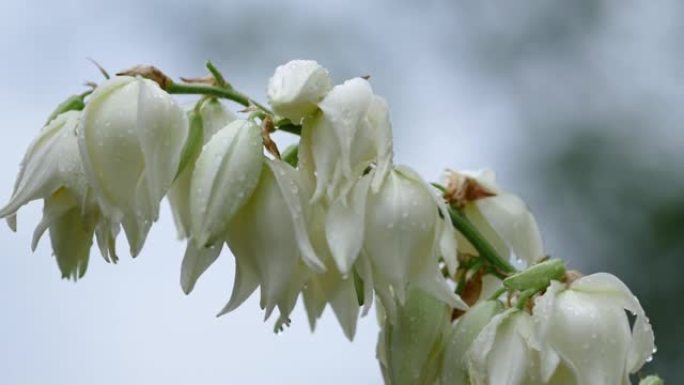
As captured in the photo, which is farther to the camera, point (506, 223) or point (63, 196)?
point (506, 223)

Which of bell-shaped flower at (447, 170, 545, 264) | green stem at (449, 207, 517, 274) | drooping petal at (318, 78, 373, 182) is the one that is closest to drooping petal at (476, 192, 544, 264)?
bell-shaped flower at (447, 170, 545, 264)

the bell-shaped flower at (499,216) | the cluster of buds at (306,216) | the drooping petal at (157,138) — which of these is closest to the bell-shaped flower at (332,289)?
the cluster of buds at (306,216)

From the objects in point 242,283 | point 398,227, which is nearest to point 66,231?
point 242,283

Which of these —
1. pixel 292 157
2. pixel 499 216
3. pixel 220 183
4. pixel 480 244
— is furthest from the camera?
pixel 499 216

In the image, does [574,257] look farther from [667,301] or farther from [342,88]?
[342,88]

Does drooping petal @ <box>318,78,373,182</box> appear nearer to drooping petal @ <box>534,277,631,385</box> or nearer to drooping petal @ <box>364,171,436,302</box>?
drooping petal @ <box>364,171,436,302</box>

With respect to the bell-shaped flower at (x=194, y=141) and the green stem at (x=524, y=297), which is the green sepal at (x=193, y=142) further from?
the green stem at (x=524, y=297)

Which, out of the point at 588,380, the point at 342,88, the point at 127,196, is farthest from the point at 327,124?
the point at 588,380

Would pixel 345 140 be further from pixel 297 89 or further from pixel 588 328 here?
pixel 588 328
